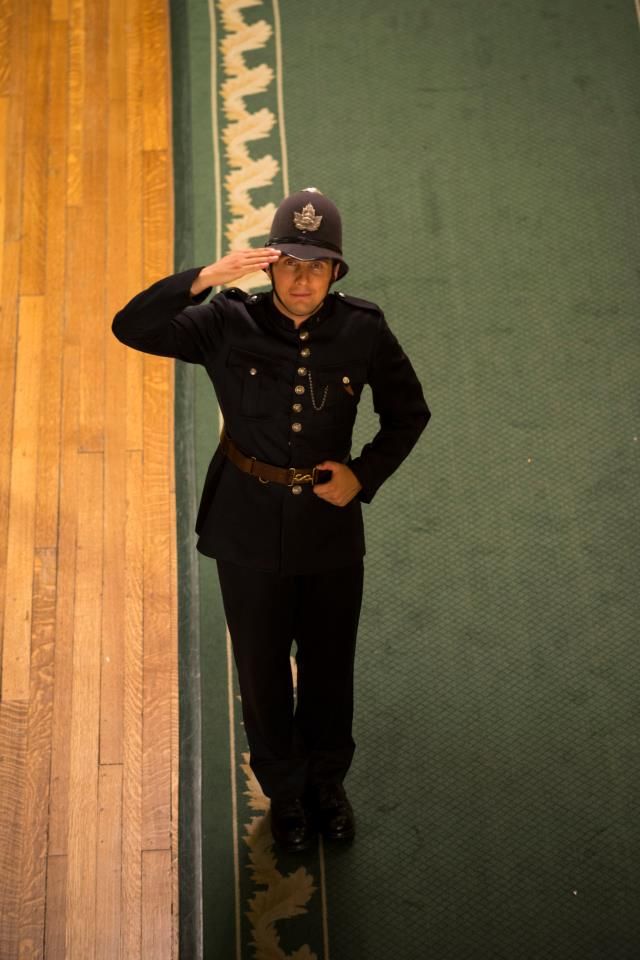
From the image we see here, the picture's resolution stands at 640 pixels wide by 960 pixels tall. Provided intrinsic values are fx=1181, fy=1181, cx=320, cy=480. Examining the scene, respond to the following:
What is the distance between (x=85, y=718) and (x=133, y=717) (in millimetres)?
125

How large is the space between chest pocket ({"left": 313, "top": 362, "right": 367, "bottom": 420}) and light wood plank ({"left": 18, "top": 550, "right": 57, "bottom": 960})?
4.03 feet

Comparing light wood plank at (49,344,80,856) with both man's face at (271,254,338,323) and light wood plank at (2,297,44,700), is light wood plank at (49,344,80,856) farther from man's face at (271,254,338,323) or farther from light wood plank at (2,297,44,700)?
man's face at (271,254,338,323)

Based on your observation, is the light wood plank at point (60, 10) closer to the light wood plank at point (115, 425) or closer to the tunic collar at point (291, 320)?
the light wood plank at point (115, 425)

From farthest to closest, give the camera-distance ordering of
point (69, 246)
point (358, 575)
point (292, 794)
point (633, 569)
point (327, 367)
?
1. point (69, 246)
2. point (633, 569)
3. point (292, 794)
4. point (358, 575)
5. point (327, 367)

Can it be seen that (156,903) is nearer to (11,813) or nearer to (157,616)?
(11,813)

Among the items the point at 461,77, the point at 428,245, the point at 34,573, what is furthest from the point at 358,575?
the point at 461,77

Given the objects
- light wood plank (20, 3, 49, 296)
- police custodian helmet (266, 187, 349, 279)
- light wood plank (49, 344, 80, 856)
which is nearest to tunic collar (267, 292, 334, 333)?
police custodian helmet (266, 187, 349, 279)

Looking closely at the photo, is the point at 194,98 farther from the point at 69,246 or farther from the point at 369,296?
the point at 369,296

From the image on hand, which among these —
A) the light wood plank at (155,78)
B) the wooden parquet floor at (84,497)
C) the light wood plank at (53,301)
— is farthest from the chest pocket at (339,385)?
the light wood plank at (155,78)

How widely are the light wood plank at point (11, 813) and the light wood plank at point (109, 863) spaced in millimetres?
194

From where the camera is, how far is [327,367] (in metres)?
2.34

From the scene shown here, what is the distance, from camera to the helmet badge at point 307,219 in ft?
7.33

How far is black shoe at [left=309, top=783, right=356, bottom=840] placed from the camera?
8.94ft

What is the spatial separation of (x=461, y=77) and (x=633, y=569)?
1.83m
